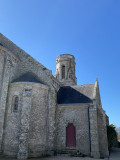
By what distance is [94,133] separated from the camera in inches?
682

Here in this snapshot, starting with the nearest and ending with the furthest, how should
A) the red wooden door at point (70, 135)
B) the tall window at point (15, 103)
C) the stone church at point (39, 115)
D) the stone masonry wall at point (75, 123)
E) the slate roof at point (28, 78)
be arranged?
the stone church at point (39, 115)
the tall window at point (15, 103)
the slate roof at point (28, 78)
the stone masonry wall at point (75, 123)
the red wooden door at point (70, 135)

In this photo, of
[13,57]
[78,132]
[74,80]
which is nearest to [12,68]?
[13,57]

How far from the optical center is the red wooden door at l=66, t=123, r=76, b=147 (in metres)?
18.2

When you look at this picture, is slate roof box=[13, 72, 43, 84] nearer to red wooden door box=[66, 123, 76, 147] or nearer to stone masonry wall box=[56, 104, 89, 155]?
stone masonry wall box=[56, 104, 89, 155]

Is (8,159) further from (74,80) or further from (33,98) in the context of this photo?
(74,80)

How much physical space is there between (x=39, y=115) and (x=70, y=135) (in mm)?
4505

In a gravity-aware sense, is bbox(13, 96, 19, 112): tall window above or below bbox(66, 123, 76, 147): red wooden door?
above

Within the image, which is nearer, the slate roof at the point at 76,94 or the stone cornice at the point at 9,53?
the stone cornice at the point at 9,53

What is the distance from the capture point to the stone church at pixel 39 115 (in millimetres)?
15281

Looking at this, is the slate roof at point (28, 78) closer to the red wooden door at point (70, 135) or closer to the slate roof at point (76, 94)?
the slate roof at point (76, 94)

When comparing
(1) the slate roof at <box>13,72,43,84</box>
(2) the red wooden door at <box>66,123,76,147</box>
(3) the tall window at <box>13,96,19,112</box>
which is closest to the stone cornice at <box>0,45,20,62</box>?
(1) the slate roof at <box>13,72,43,84</box>

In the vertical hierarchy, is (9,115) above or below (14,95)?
below

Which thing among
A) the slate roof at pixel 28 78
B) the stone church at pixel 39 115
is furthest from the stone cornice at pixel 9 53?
the slate roof at pixel 28 78

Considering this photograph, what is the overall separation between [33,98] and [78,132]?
637cm
